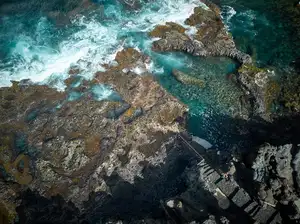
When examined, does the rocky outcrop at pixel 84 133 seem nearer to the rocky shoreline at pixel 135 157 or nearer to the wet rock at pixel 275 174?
the rocky shoreline at pixel 135 157

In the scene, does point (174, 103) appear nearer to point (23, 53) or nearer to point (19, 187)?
point (19, 187)

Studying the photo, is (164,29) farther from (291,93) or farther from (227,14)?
(291,93)

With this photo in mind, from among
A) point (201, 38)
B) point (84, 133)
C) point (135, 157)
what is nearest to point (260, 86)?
point (201, 38)

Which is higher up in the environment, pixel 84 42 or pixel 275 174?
pixel 275 174

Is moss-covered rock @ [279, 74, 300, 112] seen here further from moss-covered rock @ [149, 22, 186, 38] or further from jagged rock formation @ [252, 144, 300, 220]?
moss-covered rock @ [149, 22, 186, 38]

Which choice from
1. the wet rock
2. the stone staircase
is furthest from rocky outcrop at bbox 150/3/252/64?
the stone staircase

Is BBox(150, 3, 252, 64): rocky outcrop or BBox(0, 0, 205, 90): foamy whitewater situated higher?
BBox(150, 3, 252, 64): rocky outcrop

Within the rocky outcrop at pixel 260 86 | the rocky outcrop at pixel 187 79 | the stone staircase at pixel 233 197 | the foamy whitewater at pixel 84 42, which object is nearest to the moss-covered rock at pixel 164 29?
the foamy whitewater at pixel 84 42

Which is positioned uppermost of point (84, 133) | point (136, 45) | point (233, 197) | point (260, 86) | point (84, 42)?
point (260, 86)
